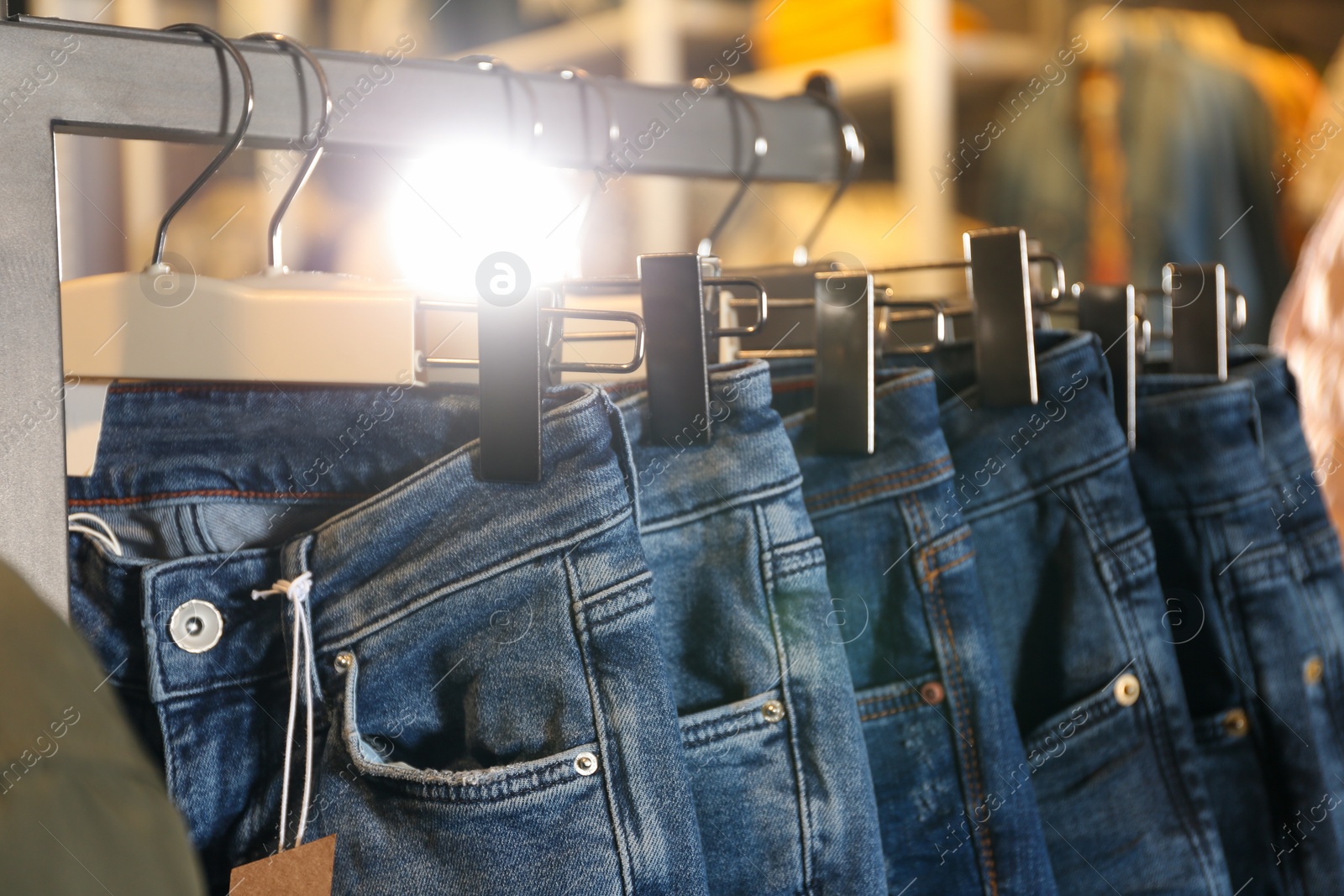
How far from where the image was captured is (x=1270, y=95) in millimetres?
1621

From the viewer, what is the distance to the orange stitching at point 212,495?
462 millimetres

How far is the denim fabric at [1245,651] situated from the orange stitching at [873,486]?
191 mm

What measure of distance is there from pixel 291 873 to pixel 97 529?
0.59ft

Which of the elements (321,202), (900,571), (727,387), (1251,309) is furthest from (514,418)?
(321,202)

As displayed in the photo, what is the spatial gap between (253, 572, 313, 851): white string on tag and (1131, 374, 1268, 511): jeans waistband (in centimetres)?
48

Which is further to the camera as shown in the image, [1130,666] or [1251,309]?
[1251,309]

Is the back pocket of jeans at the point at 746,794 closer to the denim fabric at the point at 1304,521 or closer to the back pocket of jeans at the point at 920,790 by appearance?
the back pocket of jeans at the point at 920,790

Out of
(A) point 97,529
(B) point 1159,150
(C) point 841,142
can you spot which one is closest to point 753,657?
(A) point 97,529

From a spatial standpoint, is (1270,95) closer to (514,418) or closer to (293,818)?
(514,418)

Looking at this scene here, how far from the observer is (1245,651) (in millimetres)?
597

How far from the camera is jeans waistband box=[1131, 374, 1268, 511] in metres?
0.60

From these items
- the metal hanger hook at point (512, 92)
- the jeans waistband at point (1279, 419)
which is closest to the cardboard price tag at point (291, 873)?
the metal hanger hook at point (512, 92)

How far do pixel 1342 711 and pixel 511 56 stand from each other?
75.0 inches

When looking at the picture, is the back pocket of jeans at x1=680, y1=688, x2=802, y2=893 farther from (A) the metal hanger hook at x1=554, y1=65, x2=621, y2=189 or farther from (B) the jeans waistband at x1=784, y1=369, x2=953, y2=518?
(A) the metal hanger hook at x1=554, y1=65, x2=621, y2=189
